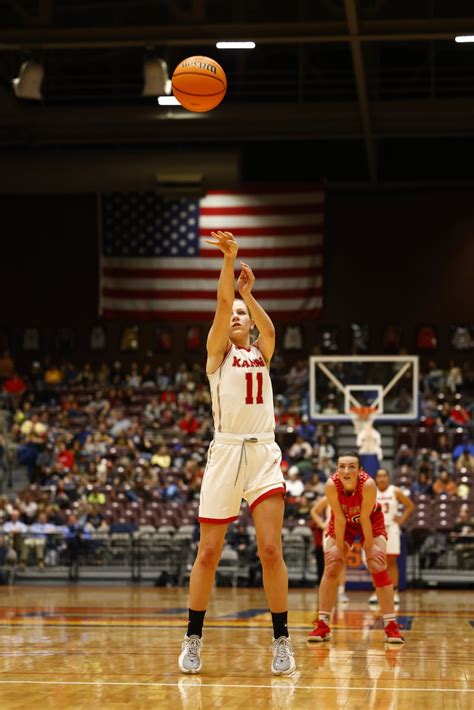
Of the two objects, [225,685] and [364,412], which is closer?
[225,685]

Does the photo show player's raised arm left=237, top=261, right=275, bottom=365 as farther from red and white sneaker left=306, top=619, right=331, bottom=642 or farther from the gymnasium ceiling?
the gymnasium ceiling

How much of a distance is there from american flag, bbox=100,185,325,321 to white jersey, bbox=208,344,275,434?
64.8ft

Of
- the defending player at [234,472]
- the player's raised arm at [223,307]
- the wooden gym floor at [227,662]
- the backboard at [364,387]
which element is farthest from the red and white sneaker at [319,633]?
the backboard at [364,387]

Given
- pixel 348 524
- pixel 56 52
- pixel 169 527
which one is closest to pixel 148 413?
pixel 169 527

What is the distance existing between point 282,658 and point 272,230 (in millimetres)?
21079

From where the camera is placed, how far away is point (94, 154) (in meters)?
28.0

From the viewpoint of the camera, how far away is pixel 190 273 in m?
27.3

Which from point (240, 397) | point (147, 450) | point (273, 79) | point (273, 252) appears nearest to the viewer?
point (240, 397)

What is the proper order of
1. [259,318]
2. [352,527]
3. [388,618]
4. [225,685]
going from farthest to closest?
[352,527] < [388,618] < [259,318] < [225,685]

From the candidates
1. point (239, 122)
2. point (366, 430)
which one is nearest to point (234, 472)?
point (366, 430)

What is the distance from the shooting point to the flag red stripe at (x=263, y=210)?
2723 centimetres

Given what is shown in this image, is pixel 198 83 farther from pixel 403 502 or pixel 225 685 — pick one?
pixel 225 685

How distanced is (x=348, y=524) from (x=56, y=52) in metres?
20.1

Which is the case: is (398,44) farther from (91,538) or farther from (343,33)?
(91,538)
